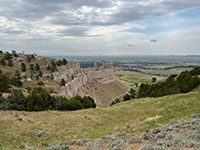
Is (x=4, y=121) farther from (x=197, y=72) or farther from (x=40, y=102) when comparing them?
(x=197, y=72)

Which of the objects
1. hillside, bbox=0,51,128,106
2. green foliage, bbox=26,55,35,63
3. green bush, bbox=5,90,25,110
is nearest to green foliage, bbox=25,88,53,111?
green bush, bbox=5,90,25,110

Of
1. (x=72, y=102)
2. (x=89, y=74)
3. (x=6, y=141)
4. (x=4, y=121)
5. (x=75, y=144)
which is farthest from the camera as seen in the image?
(x=89, y=74)

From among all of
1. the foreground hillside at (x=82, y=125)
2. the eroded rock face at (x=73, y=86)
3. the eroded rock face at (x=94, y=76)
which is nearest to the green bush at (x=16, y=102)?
the foreground hillside at (x=82, y=125)

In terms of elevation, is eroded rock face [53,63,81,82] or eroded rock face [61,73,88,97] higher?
eroded rock face [53,63,81,82]

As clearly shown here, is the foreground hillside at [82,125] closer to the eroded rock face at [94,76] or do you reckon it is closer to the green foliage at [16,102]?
the green foliage at [16,102]

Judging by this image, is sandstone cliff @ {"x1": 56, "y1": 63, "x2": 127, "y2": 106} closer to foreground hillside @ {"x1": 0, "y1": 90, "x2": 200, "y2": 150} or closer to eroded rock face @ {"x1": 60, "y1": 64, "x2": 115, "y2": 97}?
eroded rock face @ {"x1": 60, "y1": 64, "x2": 115, "y2": 97}

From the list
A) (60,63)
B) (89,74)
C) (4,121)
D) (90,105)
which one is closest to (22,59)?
(60,63)

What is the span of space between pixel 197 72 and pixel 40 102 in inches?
2105

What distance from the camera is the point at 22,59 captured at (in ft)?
357

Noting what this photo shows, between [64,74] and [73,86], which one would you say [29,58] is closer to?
[64,74]

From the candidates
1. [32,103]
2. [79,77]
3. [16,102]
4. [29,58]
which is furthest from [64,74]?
[16,102]

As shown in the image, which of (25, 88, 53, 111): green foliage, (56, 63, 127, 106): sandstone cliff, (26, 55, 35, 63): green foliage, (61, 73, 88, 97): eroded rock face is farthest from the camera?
(26, 55, 35, 63): green foliage

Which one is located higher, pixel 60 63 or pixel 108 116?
pixel 60 63

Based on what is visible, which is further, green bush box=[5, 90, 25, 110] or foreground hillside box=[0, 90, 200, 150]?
green bush box=[5, 90, 25, 110]
